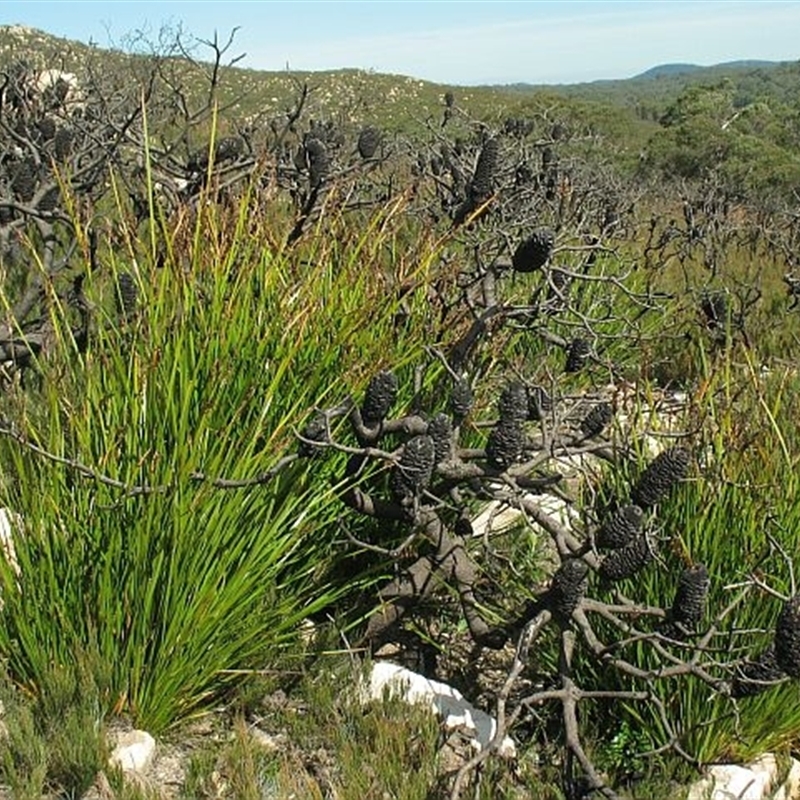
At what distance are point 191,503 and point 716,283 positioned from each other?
7.09 metres

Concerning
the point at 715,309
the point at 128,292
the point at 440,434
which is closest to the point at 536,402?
the point at 440,434

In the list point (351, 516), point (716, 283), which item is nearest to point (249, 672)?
point (351, 516)

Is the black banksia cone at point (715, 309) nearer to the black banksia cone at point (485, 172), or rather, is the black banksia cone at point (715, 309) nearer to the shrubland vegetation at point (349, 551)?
the shrubland vegetation at point (349, 551)

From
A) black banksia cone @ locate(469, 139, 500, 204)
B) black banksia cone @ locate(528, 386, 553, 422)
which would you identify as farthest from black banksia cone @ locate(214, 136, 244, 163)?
black banksia cone @ locate(528, 386, 553, 422)

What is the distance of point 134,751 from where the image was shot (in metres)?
2.44

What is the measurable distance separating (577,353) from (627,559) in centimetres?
95

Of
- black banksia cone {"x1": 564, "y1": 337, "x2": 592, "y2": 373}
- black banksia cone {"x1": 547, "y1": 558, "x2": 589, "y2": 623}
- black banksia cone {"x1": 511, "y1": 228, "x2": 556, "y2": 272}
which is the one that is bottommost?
black banksia cone {"x1": 547, "y1": 558, "x2": 589, "y2": 623}

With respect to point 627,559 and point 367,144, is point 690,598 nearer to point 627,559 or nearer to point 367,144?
point 627,559

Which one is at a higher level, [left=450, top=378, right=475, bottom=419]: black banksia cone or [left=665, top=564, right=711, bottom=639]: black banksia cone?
[left=450, top=378, right=475, bottom=419]: black banksia cone

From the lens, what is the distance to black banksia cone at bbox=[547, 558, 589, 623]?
8.01 ft

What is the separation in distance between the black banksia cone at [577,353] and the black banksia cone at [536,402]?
22cm

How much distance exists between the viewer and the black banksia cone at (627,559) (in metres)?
2.38

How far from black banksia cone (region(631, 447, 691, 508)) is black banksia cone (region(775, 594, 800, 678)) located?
403 millimetres

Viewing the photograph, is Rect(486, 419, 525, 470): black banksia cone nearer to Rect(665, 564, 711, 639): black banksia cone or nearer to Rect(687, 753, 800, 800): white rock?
Rect(665, 564, 711, 639): black banksia cone
